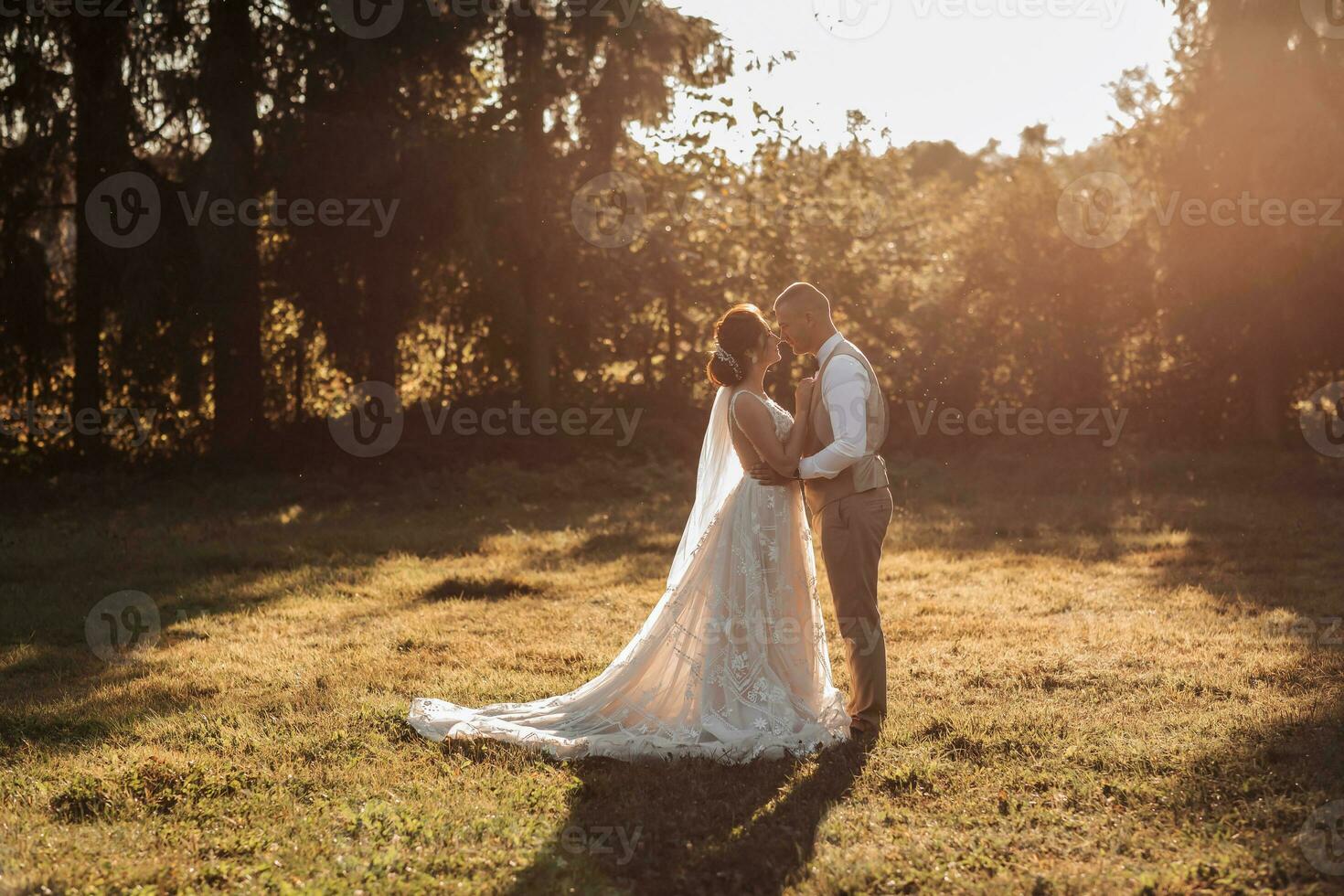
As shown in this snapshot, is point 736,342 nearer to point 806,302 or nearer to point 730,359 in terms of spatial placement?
point 730,359

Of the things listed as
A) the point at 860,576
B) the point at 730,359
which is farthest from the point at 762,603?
the point at 730,359

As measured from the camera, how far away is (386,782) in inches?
221

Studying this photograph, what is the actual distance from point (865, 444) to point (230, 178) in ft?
41.5

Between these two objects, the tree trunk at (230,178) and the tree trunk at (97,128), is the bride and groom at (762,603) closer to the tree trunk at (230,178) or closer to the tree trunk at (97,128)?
the tree trunk at (230,178)

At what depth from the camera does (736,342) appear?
6.16 metres

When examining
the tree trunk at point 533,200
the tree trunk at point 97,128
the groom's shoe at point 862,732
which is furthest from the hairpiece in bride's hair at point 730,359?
the tree trunk at point 97,128

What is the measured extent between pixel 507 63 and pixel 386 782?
14.2m

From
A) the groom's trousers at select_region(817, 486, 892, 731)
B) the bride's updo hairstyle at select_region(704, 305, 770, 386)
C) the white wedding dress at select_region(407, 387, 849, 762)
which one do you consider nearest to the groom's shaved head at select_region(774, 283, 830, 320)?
the bride's updo hairstyle at select_region(704, 305, 770, 386)

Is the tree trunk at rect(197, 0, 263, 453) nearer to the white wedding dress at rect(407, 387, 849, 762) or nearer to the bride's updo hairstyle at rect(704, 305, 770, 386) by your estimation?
the white wedding dress at rect(407, 387, 849, 762)

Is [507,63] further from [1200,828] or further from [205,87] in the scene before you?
[1200,828]

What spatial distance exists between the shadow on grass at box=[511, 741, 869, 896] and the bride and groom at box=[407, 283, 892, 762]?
21cm

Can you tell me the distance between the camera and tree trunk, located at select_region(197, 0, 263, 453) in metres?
15.9

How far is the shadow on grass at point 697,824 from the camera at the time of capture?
15.0 ft

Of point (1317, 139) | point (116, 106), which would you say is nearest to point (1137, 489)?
point (1317, 139)
